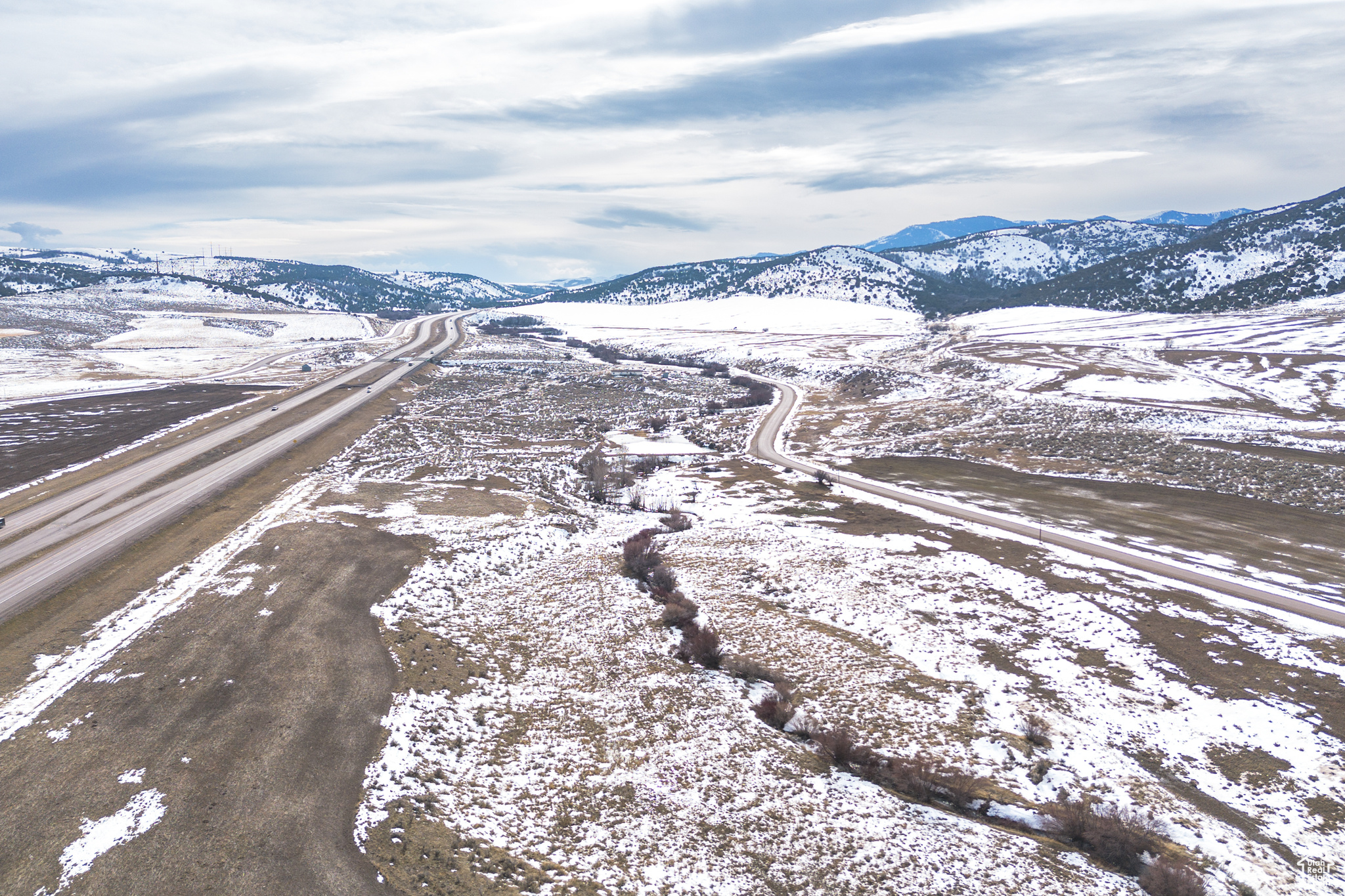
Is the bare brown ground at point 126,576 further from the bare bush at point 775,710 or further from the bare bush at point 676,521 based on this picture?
the bare bush at point 676,521

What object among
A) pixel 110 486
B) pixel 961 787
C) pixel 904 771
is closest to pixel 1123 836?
pixel 961 787

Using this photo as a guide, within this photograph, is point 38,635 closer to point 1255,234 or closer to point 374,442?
point 374,442

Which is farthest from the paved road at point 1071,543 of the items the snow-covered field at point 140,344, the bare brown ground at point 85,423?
the snow-covered field at point 140,344

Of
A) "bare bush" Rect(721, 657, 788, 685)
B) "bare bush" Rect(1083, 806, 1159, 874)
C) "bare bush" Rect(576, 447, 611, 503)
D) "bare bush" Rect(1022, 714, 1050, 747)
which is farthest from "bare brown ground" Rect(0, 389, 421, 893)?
"bare bush" Rect(576, 447, 611, 503)

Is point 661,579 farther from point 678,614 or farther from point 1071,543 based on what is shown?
point 1071,543

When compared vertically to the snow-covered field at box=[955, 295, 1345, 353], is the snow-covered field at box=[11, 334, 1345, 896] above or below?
below

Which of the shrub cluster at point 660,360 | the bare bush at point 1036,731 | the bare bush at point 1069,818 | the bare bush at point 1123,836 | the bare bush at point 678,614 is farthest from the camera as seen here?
the shrub cluster at point 660,360

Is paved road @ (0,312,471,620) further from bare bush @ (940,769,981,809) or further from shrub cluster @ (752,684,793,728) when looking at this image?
bare bush @ (940,769,981,809)
